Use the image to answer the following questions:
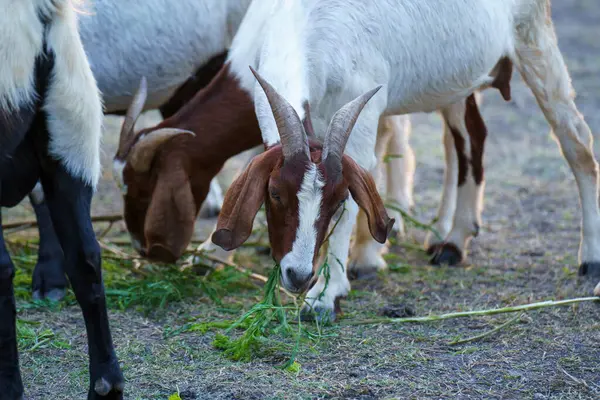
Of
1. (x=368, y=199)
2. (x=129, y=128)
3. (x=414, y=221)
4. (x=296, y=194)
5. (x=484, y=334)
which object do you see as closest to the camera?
(x=296, y=194)

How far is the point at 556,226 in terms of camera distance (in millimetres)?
7160

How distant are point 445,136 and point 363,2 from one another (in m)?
1.90

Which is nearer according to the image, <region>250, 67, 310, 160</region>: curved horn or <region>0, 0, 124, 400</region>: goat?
<region>0, 0, 124, 400</region>: goat

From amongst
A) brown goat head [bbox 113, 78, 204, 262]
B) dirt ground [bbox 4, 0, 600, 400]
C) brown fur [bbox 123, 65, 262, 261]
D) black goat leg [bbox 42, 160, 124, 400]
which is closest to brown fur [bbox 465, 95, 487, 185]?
dirt ground [bbox 4, 0, 600, 400]

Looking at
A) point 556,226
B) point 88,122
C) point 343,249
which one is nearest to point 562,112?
point 556,226

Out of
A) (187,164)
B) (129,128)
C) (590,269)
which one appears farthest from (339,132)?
(590,269)

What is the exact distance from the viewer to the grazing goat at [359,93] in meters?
4.03

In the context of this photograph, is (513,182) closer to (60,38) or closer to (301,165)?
(301,165)

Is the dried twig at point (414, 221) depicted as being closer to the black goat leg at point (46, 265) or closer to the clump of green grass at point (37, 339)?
the black goat leg at point (46, 265)

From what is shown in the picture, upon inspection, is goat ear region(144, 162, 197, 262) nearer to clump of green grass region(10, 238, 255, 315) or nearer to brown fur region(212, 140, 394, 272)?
clump of green grass region(10, 238, 255, 315)

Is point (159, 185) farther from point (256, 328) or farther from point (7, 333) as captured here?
point (7, 333)

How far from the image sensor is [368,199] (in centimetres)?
414

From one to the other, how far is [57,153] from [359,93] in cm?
186

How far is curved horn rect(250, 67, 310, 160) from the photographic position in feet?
13.2
